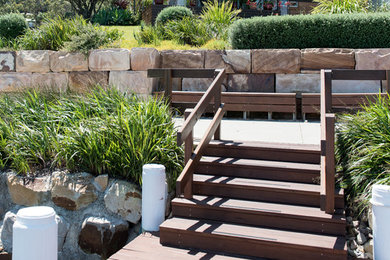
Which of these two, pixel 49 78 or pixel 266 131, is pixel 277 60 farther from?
pixel 49 78

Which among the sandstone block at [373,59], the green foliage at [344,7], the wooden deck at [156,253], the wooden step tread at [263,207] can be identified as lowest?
the wooden deck at [156,253]

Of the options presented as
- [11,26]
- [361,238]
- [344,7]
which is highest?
[344,7]

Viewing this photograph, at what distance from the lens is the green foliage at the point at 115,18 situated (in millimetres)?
18547

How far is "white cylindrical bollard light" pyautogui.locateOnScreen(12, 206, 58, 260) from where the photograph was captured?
4.07 metres

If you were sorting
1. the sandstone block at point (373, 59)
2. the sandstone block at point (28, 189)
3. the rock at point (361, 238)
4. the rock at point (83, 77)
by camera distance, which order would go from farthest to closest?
the rock at point (83, 77), the sandstone block at point (373, 59), the sandstone block at point (28, 189), the rock at point (361, 238)

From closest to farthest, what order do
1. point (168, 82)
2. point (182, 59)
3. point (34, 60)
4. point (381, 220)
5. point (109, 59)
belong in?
1. point (381, 220)
2. point (168, 82)
3. point (182, 59)
4. point (109, 59)
5. point (34, 60)

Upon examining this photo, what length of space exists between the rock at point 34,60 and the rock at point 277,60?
4702 mm

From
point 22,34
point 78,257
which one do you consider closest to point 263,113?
point 78,257

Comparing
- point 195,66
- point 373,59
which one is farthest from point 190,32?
point 373,59

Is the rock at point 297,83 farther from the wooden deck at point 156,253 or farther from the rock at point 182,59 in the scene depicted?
the wooden deck at point 156,253

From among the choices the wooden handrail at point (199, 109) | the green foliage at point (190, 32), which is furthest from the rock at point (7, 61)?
the wooden handrail at point (199, 109)

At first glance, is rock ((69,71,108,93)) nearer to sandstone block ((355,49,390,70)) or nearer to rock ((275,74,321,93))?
rock ((275,74,321,93))

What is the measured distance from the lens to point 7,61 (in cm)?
1097

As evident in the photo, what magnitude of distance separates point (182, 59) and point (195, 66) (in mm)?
333
